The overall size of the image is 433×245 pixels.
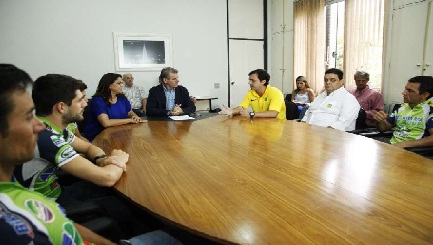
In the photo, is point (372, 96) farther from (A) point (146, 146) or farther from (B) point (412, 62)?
(A) point (146, 146)

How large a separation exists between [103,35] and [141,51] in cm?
81

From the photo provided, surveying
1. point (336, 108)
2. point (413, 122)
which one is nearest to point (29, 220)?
point (413, 122)

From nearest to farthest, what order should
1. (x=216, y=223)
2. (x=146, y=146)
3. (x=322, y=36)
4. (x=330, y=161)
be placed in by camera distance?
(x=216, y=223), (x=330, y=161), (x=146, y=146), (x=322, y=36)

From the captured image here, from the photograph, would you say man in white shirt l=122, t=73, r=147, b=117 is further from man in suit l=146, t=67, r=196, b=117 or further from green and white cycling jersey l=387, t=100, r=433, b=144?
green and white cycling jersey l=387, t=100, r=433, b=144

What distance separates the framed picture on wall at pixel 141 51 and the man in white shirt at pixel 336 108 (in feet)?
12.8

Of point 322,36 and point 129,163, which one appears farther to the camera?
point 322,36

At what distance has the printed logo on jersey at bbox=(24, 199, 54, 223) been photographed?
0.72 metres

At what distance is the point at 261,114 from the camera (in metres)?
3.15

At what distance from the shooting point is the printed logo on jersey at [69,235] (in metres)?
0.77

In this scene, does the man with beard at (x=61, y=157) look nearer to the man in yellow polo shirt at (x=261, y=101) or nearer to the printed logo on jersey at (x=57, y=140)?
the printed logo on jersey at (x=57, y=140)

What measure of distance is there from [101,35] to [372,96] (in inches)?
205

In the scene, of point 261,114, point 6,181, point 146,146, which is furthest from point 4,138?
point 261,114

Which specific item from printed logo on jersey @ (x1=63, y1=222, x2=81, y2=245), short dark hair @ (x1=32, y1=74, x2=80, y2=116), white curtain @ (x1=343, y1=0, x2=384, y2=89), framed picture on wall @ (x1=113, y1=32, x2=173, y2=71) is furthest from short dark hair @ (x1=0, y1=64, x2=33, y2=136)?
framed picture on wall @ (x1=113, y1=32, x2=173, y2=71)

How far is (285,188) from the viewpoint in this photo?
1.20 metres
